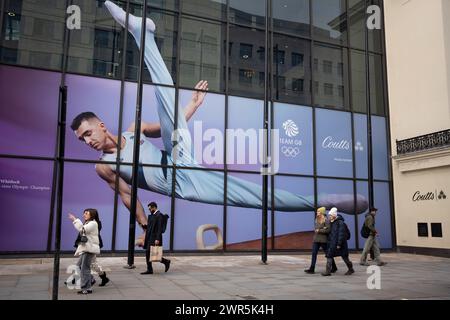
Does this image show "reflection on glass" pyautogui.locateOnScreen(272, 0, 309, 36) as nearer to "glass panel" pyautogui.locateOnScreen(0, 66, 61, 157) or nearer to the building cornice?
the building cornice

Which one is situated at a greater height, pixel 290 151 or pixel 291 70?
pixel 291 70

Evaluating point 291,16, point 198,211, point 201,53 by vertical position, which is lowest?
point 198,211

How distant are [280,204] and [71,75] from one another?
9376 millimetres

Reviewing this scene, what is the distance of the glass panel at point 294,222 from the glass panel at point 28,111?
8.93 meters

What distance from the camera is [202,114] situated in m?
17.3

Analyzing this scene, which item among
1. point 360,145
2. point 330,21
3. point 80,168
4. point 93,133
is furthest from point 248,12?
point 80,168

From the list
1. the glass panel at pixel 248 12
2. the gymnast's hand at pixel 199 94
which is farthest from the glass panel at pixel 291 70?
the gymnast's hand at pixel 199 94

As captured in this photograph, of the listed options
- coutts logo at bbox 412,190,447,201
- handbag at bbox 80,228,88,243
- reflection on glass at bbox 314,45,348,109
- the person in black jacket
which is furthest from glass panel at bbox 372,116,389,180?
handbag at bbox 80,228,88,243

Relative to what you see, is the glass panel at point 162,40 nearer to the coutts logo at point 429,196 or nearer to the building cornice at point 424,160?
the building cornice at point 424,160

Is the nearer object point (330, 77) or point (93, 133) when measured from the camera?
point (93, 133)

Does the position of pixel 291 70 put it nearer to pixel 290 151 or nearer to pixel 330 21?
pixel 330 21

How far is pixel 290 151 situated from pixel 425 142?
5.79m

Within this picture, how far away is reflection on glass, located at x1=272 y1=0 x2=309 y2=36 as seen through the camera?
19438 millimetres

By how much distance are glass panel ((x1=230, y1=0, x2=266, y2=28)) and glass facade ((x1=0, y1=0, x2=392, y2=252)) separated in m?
0.05
